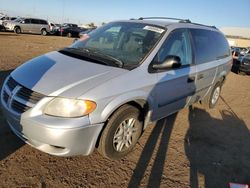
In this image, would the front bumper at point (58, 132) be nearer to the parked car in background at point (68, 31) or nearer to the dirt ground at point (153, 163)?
the dirt ground at point (153, 163)

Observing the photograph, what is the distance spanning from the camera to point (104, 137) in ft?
10.7

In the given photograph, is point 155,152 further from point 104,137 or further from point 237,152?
point 237,152

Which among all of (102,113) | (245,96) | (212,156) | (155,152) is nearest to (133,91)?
(102,113)

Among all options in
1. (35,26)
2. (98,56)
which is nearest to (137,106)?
(98,56)

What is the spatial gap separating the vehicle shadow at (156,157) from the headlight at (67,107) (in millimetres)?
1083

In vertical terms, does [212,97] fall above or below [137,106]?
below

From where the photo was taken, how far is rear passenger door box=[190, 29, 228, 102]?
16.0 ft

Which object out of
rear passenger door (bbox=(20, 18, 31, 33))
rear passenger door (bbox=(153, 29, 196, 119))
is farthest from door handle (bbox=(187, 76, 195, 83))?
rear passenger door (bbox=(20, 18, 31, 33))

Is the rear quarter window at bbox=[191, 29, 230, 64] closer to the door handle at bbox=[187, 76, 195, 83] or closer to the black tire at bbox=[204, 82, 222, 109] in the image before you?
the door handle at bbox=[187, 76, 195, 83]

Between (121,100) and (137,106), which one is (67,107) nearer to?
(121,100)

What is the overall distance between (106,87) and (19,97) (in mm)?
1037

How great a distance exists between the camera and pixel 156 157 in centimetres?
386

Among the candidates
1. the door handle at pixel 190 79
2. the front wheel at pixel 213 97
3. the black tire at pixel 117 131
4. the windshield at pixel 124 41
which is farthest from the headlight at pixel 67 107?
the front wheel at pixel 213 97

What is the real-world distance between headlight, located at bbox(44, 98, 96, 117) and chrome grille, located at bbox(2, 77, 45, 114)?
0.18 meters
